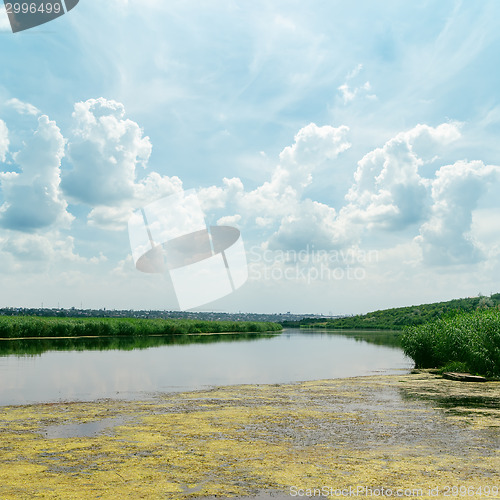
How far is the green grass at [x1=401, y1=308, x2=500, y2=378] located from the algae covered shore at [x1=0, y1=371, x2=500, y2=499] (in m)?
5.54

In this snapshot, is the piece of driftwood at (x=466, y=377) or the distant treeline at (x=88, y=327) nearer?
the piece of driftwood at (x=466, y=377)

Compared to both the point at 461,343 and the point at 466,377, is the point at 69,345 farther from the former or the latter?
the point at 466,377

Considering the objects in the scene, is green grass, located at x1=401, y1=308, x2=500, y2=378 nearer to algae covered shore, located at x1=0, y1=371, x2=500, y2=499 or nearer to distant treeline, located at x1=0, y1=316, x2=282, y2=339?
algae covered shore, located at x1=0, y1=371, x2=500, y2=499

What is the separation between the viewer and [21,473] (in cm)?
777

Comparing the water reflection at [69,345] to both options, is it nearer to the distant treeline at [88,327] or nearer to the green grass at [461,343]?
the distant treeline at [88,327]

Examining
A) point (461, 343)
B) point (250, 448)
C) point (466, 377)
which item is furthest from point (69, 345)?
point (250, 448)

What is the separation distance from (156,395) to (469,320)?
16823mm

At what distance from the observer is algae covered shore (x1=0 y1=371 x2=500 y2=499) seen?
23.7 feet

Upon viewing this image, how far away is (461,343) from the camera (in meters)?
24.2

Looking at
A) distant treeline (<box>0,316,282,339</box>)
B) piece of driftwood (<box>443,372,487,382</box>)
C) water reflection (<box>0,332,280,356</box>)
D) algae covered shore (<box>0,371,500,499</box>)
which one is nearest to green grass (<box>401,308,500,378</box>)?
piece of driftwood (<box>443,372,487,382</box>)

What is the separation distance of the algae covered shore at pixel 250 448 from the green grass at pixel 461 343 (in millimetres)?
5538

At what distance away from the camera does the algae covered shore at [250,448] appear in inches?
285

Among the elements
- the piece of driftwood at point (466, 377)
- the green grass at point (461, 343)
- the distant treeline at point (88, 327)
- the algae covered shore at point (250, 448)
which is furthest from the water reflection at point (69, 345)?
the piece of driftwood at point (466, 377)

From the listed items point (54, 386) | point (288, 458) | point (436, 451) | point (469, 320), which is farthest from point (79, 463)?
point (469, 320)
